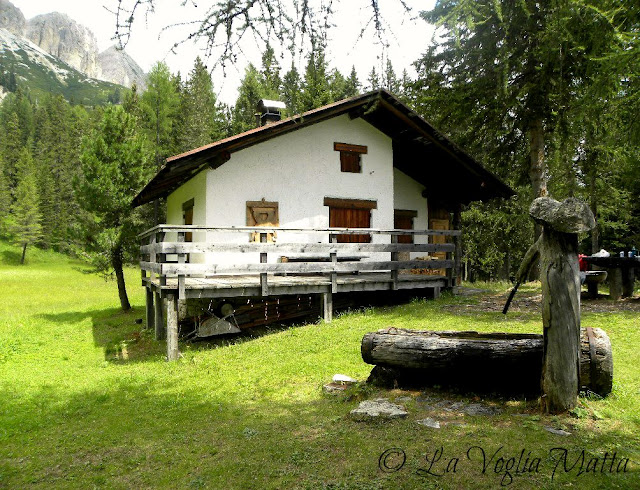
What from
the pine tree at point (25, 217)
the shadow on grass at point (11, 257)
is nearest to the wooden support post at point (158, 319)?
the pine tree at point (25, 217)

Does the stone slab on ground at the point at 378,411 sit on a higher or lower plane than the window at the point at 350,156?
lower

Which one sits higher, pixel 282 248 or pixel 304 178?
pixel 304 178

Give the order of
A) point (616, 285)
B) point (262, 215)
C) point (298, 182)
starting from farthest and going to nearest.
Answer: point (298, 182) < point (262, 215) < point (616, 285)

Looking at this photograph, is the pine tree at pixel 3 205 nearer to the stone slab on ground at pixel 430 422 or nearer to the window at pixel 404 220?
the window at pixel 404 220

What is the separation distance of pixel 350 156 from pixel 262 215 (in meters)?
3.75

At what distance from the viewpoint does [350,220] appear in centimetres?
1514

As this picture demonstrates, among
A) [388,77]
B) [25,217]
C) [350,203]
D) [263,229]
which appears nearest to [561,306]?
[388,77]

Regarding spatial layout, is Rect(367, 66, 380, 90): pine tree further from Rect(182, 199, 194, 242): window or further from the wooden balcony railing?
Rect(182, 199, 194, 242): window

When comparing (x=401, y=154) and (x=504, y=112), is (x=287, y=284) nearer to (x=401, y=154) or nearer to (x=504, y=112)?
(x=401, y=154)

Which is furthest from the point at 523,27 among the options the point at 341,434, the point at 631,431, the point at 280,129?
the point at 341,434

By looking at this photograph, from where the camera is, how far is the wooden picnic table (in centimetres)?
1180

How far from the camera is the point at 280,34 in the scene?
11.6 ft

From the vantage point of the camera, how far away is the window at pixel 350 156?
14953mm

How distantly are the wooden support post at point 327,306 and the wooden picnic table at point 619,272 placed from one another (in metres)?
7.11
